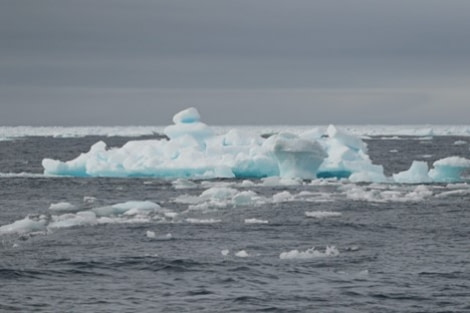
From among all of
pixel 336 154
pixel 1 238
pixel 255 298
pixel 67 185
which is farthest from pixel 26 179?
pixel 255 298

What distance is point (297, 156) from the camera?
3972cm

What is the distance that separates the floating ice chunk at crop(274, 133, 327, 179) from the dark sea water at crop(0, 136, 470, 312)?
3.61m

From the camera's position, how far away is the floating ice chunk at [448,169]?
38.8m

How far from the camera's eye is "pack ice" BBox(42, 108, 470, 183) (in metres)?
40.4

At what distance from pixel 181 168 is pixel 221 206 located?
13.2 metres

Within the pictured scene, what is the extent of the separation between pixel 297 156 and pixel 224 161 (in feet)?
13.6

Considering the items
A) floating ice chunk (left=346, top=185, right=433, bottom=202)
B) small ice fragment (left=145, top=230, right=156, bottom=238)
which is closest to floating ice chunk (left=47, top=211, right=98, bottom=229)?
small ice fragment (left=145, top=230, right=156, bottom=238)

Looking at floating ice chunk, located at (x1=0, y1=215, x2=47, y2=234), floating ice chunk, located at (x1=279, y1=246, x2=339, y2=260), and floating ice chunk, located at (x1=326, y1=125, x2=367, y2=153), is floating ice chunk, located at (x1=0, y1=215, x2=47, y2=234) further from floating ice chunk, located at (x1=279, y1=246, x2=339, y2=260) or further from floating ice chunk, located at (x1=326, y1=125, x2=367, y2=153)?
floating ice chunk, located at (x1=326, y1=125, x2=367, y2=153)

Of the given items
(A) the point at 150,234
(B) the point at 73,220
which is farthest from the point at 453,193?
(B) the point at 73,220

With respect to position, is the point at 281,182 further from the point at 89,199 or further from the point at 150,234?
the point at 150,234

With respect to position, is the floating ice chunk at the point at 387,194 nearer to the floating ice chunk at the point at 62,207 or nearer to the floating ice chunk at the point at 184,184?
the floating ice chunk at the point at 184,184

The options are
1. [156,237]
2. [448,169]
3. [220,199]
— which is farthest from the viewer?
[448,169]

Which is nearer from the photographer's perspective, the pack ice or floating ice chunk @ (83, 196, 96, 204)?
floating ice chunk @ (83, 196, 96, 204)

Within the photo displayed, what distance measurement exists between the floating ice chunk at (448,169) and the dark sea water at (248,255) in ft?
15.7
